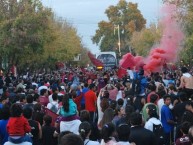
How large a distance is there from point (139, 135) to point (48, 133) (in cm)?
264

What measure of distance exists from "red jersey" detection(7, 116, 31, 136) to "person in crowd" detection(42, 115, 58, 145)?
1.40m

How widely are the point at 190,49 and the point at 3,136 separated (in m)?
34.0

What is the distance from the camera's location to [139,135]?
9.12 meters

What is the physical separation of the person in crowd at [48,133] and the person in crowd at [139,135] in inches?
96.0

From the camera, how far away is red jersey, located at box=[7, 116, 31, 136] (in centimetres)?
944

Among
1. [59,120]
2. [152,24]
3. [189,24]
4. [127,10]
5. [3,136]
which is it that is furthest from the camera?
[127,10]

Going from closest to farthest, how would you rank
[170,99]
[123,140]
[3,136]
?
[123,140]
[3,136]
[170,99]

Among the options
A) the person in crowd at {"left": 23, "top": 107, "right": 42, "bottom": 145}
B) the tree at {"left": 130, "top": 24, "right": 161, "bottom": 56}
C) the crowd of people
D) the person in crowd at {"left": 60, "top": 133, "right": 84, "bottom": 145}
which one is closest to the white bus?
the tree at {"left": 130, "top": 24, "right": 161, "bottom": 56}

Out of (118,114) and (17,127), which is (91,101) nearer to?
(118,114)

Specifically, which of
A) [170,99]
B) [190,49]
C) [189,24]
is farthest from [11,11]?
[170,99]

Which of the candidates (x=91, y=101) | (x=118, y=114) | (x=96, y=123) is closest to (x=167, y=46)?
(x=91, y=101)

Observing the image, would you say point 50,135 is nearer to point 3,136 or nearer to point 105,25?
point 3,136

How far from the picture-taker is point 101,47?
10744 centimetres

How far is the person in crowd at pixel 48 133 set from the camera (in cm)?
1120
